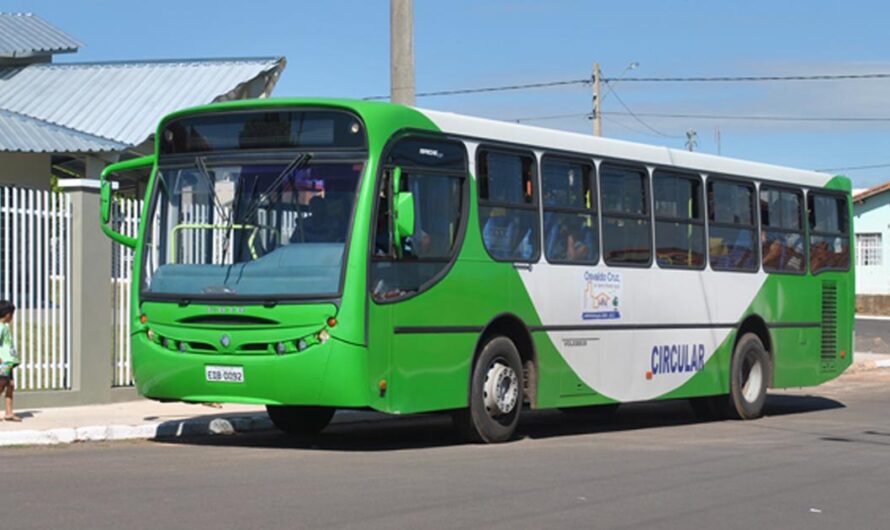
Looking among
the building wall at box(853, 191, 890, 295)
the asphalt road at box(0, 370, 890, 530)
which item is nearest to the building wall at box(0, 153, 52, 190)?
the asphalt road at box(0, 370, 890, 530)

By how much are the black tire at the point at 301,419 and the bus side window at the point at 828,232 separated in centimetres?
775

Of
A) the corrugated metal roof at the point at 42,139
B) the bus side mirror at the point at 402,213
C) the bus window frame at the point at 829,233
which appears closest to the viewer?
the bus side mirror at the point at 402,213

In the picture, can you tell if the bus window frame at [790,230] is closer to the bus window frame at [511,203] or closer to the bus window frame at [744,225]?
the bus window frame at [744,225]

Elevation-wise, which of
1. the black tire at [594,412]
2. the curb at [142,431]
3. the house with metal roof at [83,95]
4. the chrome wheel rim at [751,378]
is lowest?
the black tire at [594,412]

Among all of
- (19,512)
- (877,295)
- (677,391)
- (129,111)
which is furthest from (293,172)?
(877,295)

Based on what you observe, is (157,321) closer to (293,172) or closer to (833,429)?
(293,172)

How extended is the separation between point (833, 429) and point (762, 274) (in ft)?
8.78

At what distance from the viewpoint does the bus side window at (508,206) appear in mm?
14148

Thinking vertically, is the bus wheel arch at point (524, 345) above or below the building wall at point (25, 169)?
below

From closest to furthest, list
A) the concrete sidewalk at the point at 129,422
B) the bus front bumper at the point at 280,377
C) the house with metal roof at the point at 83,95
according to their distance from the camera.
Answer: the bus front bumper at the point at 280,377 → the concrete sidewalk at the point at 129,422 → the house with metal roof at the point at 83,95

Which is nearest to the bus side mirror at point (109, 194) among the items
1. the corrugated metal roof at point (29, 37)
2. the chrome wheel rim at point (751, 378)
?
the chrome wheel rim at point (751, 378)

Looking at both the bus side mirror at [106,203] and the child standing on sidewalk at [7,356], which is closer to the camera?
the bus side mirror at [106,203]

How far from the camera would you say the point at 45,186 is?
95.7ft

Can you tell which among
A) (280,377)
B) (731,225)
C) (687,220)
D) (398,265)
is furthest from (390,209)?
(731,225)
